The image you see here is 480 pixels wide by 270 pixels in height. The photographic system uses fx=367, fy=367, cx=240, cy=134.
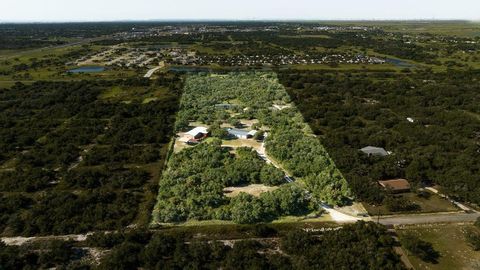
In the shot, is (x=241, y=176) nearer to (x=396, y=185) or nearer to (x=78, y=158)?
(x=396, y=185)

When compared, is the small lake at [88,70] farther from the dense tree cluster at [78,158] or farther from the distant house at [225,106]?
the distant house at [225,106]

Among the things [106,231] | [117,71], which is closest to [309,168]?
[106,231]

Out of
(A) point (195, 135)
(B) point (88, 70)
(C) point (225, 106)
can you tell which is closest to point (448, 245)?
(A) point (195, 135)

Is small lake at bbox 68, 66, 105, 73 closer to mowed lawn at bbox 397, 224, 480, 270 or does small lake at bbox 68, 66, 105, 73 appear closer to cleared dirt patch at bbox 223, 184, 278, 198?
cleared dirt patch at bbox 223, 184, 278, 198

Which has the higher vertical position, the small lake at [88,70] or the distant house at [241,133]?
the small lake at [88,70]

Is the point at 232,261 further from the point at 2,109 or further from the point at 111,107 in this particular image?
the point at 2,109

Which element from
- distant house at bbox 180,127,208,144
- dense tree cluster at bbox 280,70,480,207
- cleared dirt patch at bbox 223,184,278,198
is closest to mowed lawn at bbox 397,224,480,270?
dense tree cluster at bbox 280,70,480,207

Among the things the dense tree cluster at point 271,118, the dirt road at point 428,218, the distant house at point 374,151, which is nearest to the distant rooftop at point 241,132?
the dense tree cluster at point 271,118
